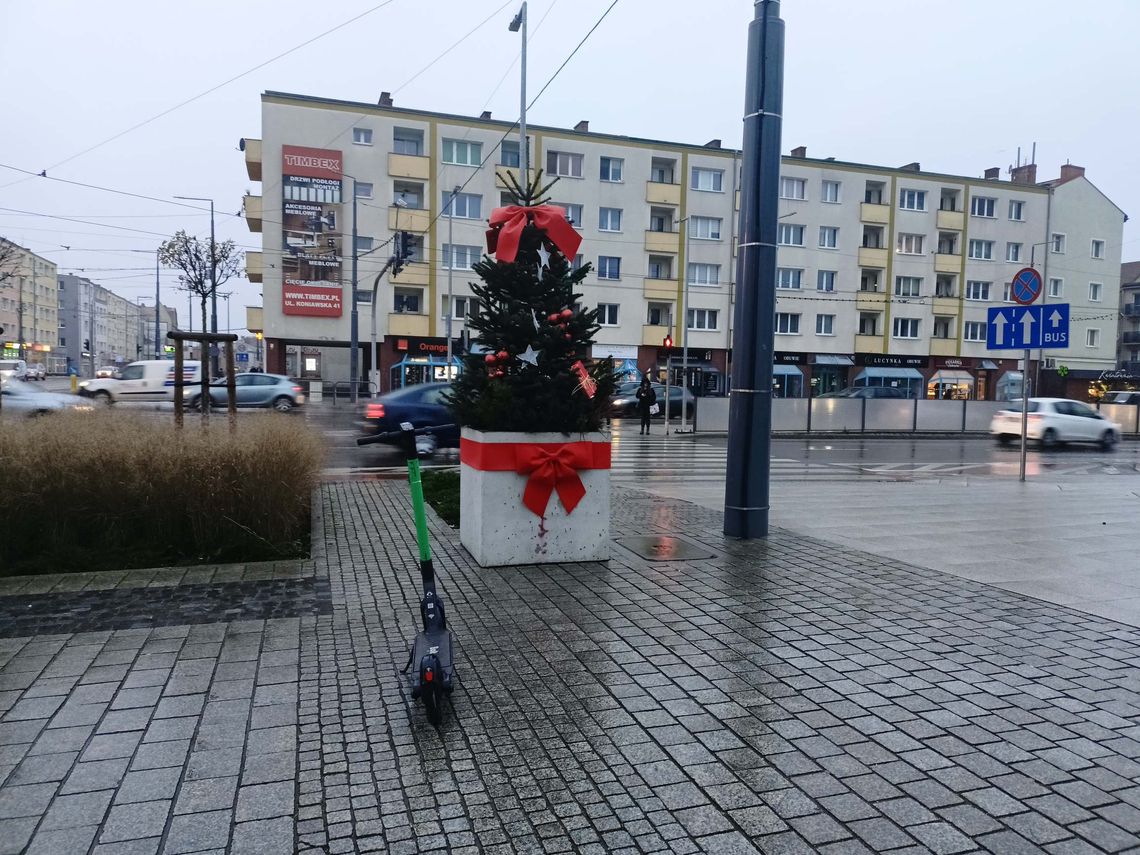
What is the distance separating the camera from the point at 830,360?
5403 cm

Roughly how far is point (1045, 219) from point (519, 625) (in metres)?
64.5

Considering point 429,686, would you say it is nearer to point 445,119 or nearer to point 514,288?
point 514,288

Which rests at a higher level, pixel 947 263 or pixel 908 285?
pixel 947 263

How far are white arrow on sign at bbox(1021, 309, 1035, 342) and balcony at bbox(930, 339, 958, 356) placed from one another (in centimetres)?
4538

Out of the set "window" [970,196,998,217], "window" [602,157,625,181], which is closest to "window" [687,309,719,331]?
"window" [602,157,625,181]

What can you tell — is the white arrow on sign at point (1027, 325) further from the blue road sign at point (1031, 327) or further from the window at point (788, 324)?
the window at point (788, 324)

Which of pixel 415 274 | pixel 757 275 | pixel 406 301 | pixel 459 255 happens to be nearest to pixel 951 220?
pixel 459 255

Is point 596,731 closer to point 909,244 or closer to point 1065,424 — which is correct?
point 1065,424

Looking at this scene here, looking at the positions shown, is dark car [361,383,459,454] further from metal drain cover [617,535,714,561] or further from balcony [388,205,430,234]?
balcony [388,205,430,234]

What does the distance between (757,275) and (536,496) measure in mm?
3111

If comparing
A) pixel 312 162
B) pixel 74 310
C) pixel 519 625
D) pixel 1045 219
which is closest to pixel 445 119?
pixel 312 162

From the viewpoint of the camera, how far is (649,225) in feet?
166

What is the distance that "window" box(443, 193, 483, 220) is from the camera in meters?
47.2

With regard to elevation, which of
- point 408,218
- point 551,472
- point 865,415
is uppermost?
point 408,218
